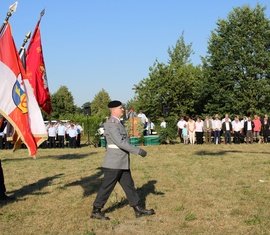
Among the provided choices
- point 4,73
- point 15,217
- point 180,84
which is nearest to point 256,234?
point 15,217

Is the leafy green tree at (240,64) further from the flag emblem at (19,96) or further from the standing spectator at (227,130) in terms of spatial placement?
the flag emblem at (19,96)

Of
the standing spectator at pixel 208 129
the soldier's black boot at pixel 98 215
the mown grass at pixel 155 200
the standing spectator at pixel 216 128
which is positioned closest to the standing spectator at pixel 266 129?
the standing spectator at pixel 216 128

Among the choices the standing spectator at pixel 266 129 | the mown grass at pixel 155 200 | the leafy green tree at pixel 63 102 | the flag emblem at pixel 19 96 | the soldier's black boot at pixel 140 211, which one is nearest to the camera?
the mown grass at pixel 155 200

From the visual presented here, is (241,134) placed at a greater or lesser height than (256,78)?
lesser

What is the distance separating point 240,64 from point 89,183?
33065 mm

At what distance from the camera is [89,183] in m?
11.8

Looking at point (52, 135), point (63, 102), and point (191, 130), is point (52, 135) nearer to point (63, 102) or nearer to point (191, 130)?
point (191, 130)

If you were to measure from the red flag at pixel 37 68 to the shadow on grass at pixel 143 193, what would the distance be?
127 inches

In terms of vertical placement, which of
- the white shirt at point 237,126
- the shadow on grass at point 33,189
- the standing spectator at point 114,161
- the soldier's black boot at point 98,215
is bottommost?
the soldier's black boot at point 98,215

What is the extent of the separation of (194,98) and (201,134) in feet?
60.7

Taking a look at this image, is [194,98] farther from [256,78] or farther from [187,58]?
[187,58]

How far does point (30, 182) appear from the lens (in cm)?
1230

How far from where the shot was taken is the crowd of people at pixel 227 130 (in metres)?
26.8

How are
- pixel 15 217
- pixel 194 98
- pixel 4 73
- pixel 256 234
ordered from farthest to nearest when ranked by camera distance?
pixel 194 98
pixel 4 73
pixel 15 217
pixel 256 234
